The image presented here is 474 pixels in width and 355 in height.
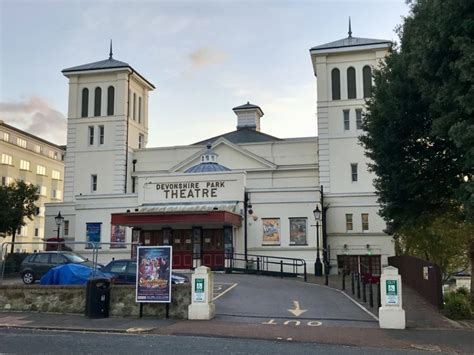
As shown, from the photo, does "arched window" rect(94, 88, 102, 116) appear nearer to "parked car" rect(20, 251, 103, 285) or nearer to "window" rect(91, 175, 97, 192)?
"window" rect(91, 175, 97, 192)

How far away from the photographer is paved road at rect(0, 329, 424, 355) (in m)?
11.1

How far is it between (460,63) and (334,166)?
89.7 feet

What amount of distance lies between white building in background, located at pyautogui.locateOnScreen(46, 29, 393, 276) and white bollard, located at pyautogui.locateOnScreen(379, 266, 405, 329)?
41.3ft

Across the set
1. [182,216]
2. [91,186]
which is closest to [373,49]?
[182,216]

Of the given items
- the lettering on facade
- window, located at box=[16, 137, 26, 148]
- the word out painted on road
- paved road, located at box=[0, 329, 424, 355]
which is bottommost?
paved road, located at box=[0, 329, 424, 355]

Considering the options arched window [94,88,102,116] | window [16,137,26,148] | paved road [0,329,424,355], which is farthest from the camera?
window [16,137,26,148]

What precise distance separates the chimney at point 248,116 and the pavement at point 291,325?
36.5 metres

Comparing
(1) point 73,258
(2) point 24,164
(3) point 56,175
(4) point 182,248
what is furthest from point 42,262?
(3) point 56,175

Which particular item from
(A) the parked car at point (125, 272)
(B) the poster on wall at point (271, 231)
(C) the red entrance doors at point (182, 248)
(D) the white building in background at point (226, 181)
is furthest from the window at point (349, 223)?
(A) the parked car at point (125, 272)

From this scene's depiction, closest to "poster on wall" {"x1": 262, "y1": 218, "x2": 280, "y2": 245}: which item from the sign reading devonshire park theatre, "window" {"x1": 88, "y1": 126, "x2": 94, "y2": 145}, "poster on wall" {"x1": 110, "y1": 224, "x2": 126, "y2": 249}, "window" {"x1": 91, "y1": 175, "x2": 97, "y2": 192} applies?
the sign reading devonshire park theatre

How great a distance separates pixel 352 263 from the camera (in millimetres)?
35781

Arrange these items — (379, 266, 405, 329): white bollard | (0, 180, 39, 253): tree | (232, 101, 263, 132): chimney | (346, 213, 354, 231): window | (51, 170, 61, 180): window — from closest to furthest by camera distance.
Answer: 1. (379, 266, 405, 329): white bollard
2. (346, 213, 354, 231): window
3. (0, 180, 39, 253): tree
4. (232, 101, 263, 132): chimney
5. (51, 170, 61, 180): window

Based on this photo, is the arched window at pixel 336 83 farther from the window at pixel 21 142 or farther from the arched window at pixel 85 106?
Answer: the window at pixel 21 142

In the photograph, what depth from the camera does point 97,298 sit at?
16.3m
